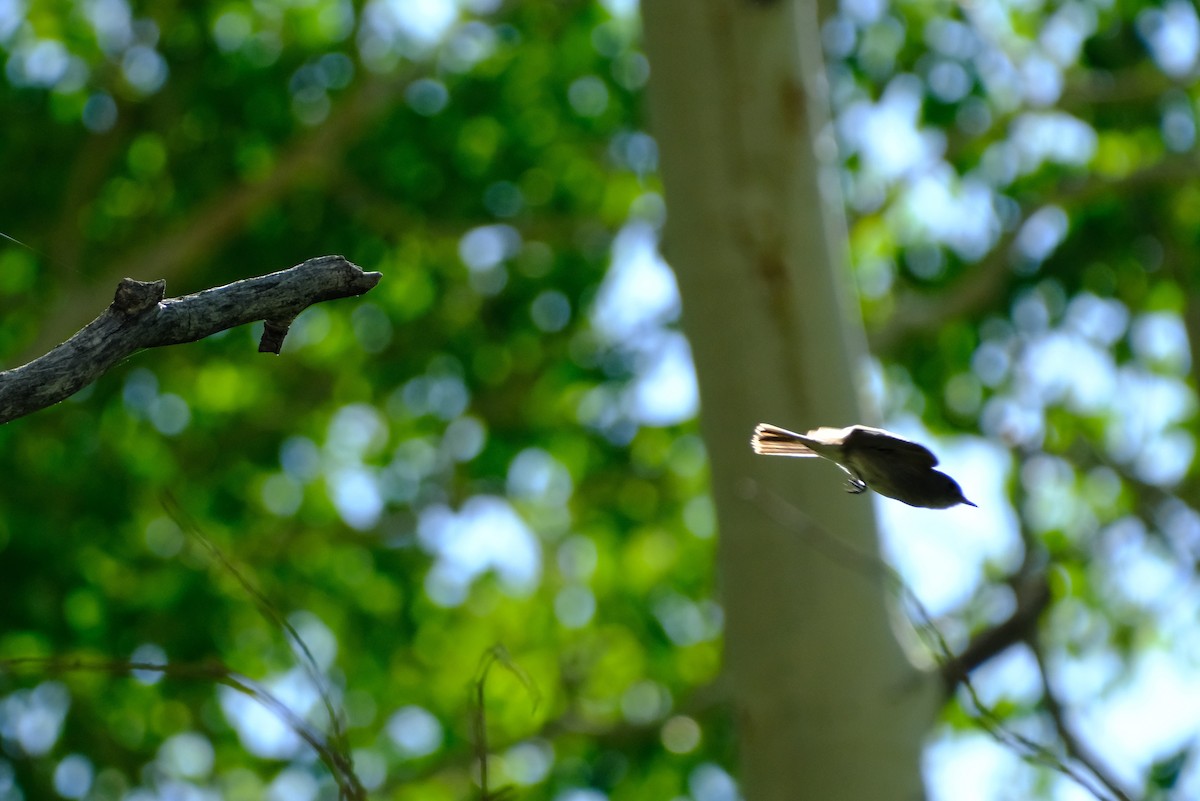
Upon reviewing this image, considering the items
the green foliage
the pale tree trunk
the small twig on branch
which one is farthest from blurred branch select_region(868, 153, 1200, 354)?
the small twig on branch

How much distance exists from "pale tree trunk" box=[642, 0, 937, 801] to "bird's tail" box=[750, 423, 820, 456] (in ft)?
3.81

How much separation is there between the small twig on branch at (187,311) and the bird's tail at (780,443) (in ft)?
0.66

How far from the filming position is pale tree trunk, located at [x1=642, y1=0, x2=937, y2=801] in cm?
181

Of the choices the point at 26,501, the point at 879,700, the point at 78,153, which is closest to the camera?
the point at 879,700

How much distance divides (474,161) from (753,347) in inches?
104

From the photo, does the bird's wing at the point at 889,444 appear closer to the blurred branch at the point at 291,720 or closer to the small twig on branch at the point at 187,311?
the small twig on branch at the point at 187,311

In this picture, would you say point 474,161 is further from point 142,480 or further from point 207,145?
point 142,480

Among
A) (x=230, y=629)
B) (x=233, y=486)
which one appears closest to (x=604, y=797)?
(x=230, y=629)

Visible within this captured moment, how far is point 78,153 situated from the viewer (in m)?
4.14

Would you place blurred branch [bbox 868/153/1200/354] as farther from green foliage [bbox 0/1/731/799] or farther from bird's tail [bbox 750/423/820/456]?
bird's tail [bbox 750/423/820/456]

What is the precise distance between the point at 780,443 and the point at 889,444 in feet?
0.23

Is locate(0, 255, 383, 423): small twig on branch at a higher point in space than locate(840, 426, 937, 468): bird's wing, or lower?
higher

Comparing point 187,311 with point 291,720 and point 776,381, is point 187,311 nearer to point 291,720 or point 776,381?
point 291,720

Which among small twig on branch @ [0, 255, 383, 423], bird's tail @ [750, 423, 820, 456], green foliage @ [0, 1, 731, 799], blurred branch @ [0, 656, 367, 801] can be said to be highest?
small twig on branch @ [0, 255, 383, 423]
